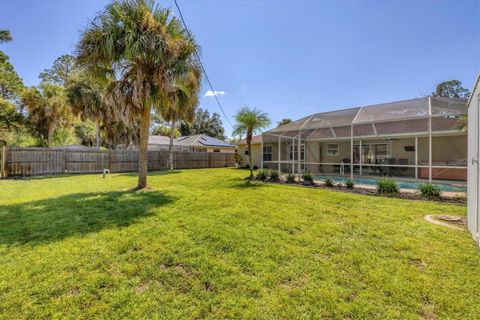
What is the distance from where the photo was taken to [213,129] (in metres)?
50.7

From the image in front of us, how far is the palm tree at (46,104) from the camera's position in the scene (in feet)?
54.7

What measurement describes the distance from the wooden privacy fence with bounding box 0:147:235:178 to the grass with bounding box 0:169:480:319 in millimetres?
10852

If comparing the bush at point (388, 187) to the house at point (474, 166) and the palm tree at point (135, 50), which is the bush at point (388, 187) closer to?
the house at point (474, 166)

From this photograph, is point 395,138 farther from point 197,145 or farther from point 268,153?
point 197,145

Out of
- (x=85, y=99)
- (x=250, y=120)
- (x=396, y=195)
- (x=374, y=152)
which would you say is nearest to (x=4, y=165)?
(x=85, y=99)

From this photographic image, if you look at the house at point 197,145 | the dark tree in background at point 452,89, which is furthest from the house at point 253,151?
the dark tree in background at point 452,89

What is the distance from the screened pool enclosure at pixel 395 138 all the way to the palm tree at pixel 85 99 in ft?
43.9

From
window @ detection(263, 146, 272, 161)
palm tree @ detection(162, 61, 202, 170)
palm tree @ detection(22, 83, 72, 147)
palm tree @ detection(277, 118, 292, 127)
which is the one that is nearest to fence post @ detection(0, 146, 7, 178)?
palm tree @ detection(22, 83, 72, 147)

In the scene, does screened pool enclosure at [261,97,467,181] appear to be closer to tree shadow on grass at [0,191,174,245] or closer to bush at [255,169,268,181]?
bush at [255,169,268,181]

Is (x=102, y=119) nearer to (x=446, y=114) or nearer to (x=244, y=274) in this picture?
(x=244, y=274)

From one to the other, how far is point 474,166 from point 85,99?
821 inches

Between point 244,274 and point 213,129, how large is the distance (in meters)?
48.8

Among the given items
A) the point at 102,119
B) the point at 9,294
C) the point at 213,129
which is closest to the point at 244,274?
the point at 9,294

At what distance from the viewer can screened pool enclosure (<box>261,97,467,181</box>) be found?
29.5ft
